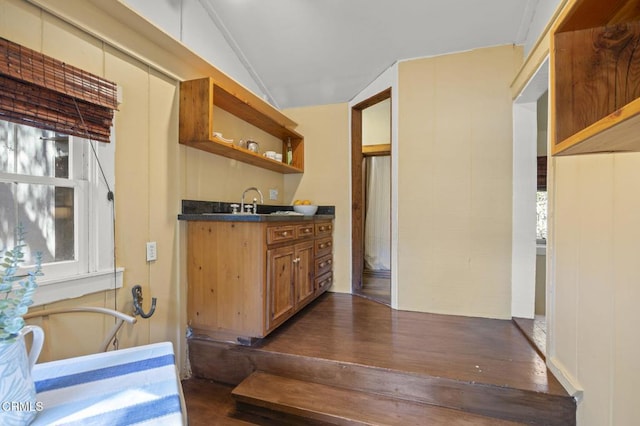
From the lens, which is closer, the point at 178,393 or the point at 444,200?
the point at 178,393

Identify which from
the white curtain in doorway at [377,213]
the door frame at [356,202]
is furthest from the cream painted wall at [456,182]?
the white curtain in doorway at [377,213]

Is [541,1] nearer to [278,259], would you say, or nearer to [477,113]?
[477,113]

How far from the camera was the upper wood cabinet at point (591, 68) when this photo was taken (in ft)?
2.80

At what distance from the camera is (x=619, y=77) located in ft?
2.83

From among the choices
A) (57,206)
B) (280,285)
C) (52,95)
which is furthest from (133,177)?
(280,285)

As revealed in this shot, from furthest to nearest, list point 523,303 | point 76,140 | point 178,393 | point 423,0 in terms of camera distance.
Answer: point 523,303 < point 423,0 < point 76,140 < point 178,393

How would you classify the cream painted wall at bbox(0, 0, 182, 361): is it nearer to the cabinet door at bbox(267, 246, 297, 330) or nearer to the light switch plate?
the light switch plate

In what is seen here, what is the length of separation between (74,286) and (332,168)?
268 centimetres

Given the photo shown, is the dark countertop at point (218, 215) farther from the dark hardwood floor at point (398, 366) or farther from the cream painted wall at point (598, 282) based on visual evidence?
the cream painted wall at point (598, 282)

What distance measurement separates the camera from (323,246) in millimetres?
3152

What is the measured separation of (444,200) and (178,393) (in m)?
2.59

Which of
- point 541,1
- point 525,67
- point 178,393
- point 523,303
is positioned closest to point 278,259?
point 178,393

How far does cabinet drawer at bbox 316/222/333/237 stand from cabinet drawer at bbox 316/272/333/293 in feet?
1.51

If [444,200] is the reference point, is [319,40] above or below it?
above
